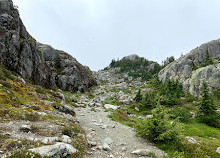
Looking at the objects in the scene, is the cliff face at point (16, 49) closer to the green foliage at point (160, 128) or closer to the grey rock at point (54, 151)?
the grey rock at point (54, 151)

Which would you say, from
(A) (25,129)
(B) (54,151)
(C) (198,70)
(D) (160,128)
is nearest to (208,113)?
(D) (160,128)

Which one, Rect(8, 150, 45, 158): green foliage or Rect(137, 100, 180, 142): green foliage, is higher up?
Rect(8, 150, 45, 158): green foliage

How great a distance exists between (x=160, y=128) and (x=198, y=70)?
148 ft

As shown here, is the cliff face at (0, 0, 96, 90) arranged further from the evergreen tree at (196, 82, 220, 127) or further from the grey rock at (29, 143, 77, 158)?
the evergreen tree at (196, 82, 220, 127)

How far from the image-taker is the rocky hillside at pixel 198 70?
36500mm

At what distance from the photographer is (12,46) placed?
19969 mm

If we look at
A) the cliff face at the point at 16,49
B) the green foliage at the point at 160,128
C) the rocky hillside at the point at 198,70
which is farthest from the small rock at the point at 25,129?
the rocky hillside at the point at 198,70

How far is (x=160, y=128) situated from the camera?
907 centimetres

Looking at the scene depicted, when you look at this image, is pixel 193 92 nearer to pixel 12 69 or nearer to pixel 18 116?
pixel 18 116

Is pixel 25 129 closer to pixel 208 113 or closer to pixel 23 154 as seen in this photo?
pixel 23 154

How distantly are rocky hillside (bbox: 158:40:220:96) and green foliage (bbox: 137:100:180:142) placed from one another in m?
35.3

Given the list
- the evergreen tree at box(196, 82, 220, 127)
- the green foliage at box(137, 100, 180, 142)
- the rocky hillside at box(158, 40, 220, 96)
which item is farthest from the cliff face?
the rocky hillside at box(158, 40, 220, 96)

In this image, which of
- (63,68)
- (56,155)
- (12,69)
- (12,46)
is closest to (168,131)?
(56,155)

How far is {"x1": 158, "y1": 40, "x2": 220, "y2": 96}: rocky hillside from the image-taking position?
36.5 meters
